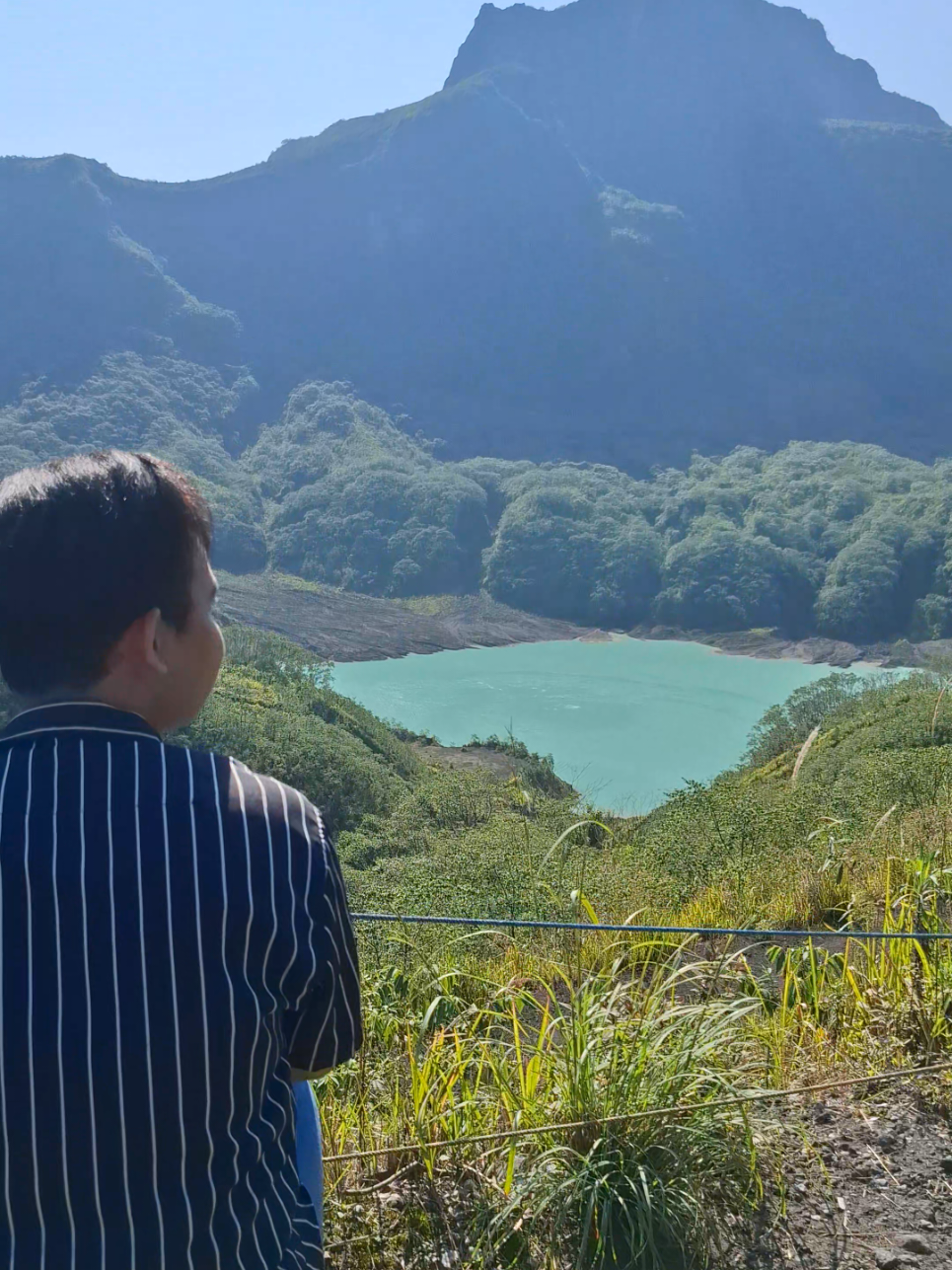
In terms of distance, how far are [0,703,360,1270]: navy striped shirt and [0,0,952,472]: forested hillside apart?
274 ft

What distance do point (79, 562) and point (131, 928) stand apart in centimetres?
30

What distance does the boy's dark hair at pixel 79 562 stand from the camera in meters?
0.91

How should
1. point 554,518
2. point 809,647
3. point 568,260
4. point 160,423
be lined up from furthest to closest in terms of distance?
1. point 568,260
2. point 160,423
3. point 554,518
4. point 809,647

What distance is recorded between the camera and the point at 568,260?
101 m

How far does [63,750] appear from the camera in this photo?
0.88 metres

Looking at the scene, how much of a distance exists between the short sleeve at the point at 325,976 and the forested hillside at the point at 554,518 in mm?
57212

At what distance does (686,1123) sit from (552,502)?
68.9 meters

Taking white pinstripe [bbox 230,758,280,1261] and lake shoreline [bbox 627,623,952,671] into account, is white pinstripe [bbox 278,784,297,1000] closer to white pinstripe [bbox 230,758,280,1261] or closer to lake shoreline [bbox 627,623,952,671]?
white pinstripe [bbox 230,758,280,1261]

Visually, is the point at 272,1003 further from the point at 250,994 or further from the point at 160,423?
the point at 160,423

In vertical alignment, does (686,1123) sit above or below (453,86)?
below

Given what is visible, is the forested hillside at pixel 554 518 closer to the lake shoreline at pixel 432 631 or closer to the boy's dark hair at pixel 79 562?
the lake shoreline at pixel 432 631

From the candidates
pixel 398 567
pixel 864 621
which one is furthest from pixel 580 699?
pixel 398 567

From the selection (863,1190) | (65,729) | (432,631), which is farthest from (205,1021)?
(432,631)

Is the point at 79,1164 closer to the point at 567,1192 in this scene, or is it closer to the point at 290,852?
the point at 290,852
